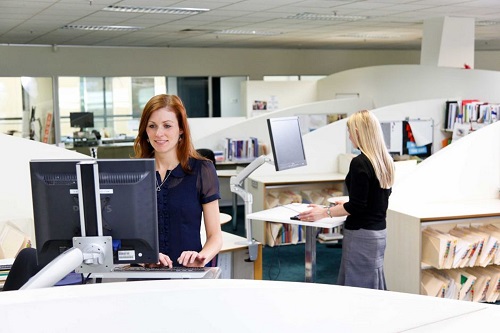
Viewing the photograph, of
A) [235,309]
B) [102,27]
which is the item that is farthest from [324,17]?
[235,309]

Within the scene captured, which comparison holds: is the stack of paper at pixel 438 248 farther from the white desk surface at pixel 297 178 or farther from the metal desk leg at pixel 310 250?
the white desk surface at pixel 297 178

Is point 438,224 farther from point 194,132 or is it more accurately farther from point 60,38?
point 60,38

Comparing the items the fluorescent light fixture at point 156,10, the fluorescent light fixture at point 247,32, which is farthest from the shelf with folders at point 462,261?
the fluorescent light fixture at point 247,32

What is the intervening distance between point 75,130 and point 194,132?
15.6 feet

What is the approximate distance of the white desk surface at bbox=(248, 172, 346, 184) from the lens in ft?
22.6

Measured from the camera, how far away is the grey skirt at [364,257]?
13.5ft

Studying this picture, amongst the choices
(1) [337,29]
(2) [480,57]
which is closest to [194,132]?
(1) [337,29]

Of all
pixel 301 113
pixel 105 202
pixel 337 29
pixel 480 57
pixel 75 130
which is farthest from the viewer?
pixel 480 57

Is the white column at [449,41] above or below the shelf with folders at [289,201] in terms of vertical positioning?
above

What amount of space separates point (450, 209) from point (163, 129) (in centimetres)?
305

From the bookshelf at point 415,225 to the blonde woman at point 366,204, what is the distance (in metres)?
0.83

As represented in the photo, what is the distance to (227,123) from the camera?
960 cm

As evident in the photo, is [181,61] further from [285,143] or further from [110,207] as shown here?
[110,207]

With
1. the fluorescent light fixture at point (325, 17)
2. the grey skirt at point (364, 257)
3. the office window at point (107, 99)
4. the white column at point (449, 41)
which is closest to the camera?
the grey skirt at point (364, 257)
